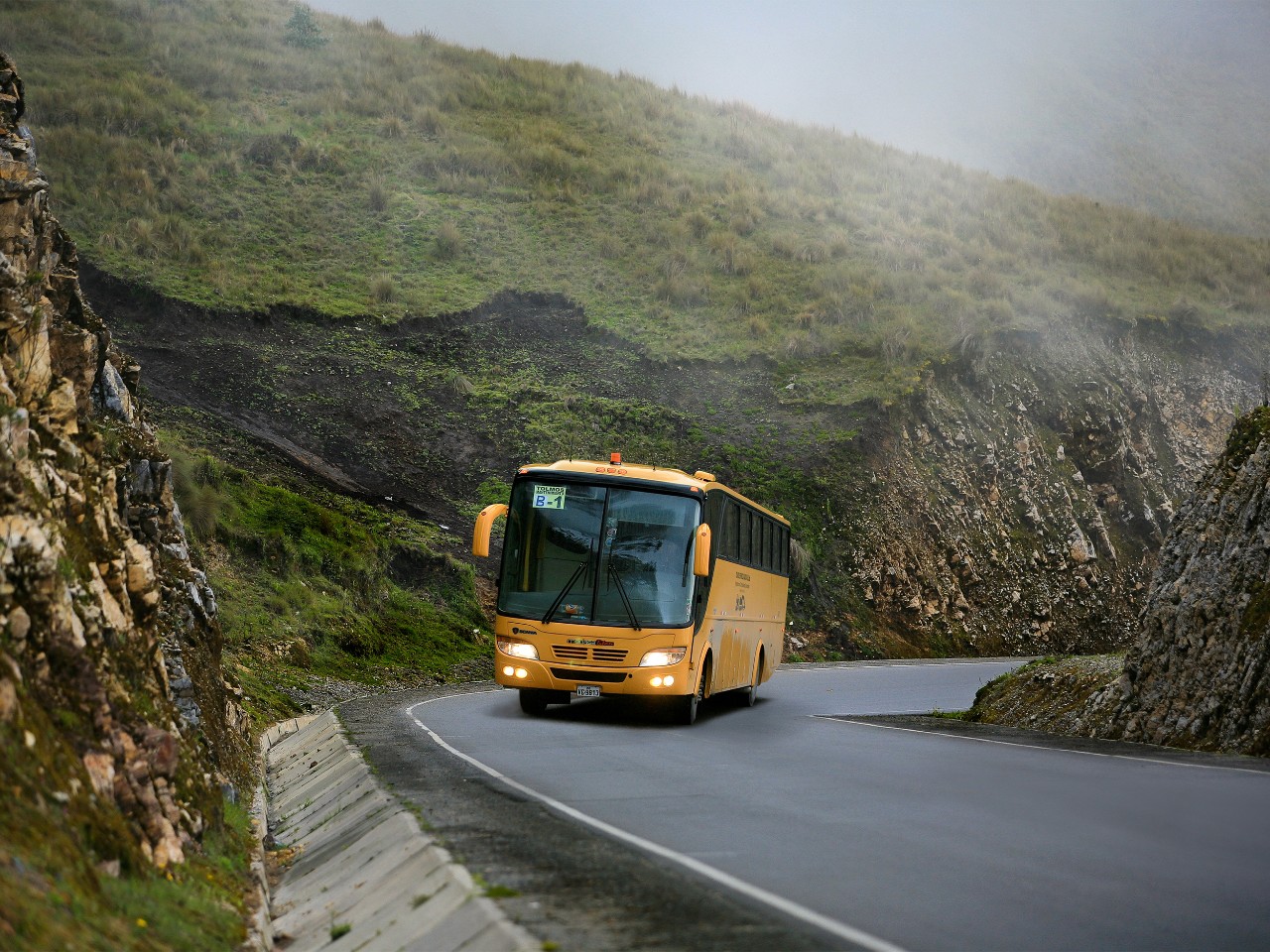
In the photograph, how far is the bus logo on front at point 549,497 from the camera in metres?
19.9

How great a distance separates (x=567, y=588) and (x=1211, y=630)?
8.78 meters

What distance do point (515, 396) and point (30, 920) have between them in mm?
41598

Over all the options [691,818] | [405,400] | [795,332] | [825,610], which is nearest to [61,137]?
[405,400]

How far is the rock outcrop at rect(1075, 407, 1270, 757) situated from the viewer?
1552 cm

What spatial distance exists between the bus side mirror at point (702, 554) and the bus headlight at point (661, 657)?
1209 millimetres

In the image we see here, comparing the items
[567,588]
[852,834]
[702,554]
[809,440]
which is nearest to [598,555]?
[567,588]

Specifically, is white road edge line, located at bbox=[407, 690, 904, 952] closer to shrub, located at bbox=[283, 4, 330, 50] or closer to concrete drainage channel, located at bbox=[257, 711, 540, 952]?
concrete drainage channel, located at bbox=[257, 711, 540, 952]

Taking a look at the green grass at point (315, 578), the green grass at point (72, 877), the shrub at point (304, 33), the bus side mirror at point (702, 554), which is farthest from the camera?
the shrub at point (304, 33)

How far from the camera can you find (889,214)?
225 feet

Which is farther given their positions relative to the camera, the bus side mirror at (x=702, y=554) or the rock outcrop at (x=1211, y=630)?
the bus side mirror at (x=702, y=554)

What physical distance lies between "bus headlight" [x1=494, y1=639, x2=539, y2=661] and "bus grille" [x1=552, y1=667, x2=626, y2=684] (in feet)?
1.25

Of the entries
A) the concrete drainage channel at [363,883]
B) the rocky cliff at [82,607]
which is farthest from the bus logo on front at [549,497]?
the rocky cliff at [82,607]

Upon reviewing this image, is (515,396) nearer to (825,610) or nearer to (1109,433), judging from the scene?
(825,610)

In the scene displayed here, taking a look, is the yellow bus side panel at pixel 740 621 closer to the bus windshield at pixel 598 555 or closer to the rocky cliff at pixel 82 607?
Result: the bus windshield at pixel 598 555
